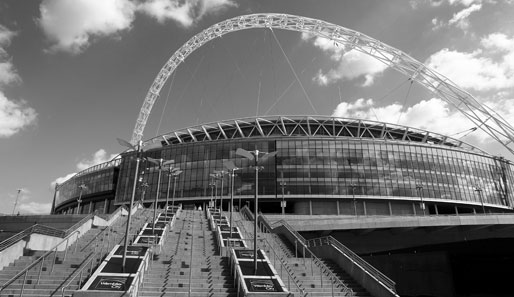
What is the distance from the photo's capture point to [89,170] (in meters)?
106

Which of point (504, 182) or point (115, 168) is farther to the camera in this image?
point (115, 168)

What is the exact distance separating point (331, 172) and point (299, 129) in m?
19.2

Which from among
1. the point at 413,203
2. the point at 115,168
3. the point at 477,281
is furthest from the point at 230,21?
the point at 477,281

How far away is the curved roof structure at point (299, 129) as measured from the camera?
91.4 metres

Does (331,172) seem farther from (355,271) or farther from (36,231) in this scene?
(36,231)

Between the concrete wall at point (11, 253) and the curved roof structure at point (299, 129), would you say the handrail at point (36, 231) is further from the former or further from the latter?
the curved roof structure at point (299, 129)

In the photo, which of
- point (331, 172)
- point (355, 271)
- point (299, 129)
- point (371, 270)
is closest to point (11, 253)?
point (355, 271)

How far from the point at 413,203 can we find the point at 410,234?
4090 cm

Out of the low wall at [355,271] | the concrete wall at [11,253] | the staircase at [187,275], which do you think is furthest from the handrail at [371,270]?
the concrete wall at [11,253]

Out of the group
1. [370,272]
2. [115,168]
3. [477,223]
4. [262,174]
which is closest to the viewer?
[370,272]

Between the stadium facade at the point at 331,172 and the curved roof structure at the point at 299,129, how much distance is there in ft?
0.92

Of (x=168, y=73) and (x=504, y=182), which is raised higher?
(x=168, y=73)

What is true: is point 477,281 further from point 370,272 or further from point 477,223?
point 370,272

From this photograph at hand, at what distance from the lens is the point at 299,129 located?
307 ft
